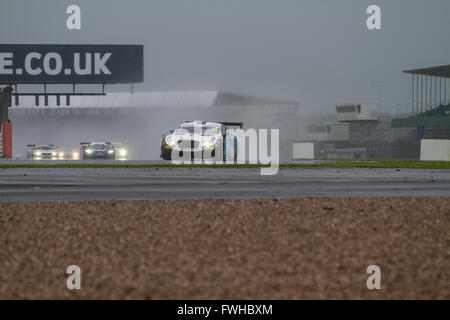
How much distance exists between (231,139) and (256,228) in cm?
1680

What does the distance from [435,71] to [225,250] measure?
66026mm

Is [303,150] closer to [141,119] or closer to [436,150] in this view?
[436,150]

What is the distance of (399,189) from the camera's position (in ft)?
45.2

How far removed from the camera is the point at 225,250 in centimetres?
678

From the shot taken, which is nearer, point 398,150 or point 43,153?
point 43,153

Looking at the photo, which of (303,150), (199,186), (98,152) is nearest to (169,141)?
(199,186)

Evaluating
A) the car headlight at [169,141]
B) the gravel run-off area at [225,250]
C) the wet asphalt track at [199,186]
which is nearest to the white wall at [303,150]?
the car headlight at [169,141]

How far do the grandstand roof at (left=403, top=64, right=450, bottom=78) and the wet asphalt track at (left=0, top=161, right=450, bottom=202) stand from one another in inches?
2051

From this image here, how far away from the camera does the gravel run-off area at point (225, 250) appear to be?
5355mm

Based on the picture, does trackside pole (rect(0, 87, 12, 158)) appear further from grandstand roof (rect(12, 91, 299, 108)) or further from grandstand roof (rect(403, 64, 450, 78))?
grandstand roof (rect(403, 64, 450, 78))

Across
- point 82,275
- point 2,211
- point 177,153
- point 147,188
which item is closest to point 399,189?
point 147,188

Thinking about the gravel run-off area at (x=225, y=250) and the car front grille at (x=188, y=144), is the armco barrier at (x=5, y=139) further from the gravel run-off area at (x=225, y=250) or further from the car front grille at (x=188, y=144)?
the gravel run-off area at (x=225, y=250)

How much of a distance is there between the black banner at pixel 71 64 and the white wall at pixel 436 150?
18912mm
